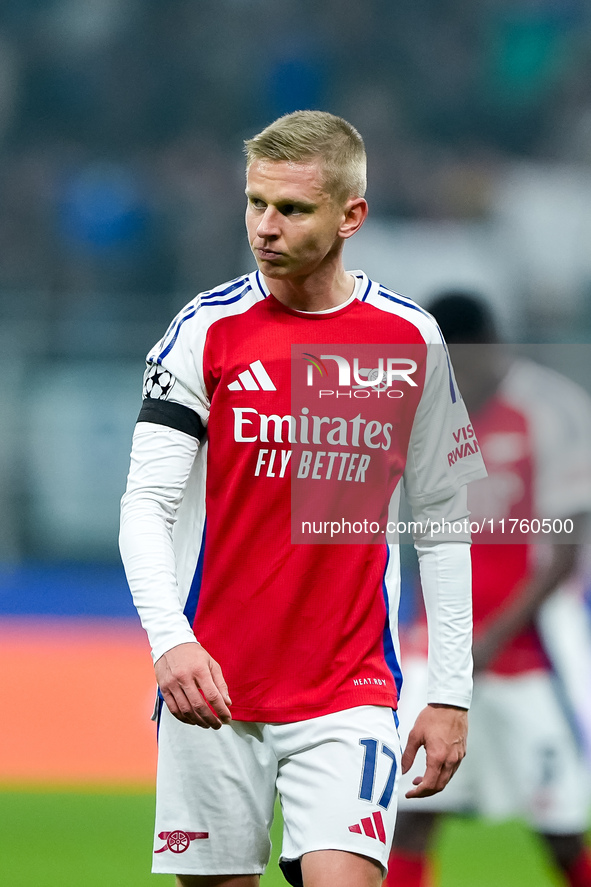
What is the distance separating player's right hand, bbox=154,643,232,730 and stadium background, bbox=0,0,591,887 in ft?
13.1

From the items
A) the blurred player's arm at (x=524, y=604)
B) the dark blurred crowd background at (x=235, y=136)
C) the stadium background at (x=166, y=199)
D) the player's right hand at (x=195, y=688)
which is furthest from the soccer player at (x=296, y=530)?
the dark blurred crowd background at (x=235, y=136)

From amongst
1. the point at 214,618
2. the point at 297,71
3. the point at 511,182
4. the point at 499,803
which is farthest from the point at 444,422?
the point at 297,71

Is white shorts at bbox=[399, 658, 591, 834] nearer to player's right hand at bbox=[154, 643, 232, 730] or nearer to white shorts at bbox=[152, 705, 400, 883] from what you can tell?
white shorts at bbox=[152, 705, 400, 883]

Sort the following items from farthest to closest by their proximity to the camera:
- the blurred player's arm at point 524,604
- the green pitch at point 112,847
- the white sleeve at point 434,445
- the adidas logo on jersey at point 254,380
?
the green pitch at point 112,847
the blurred player's arm at point 524,604
the white sleeve at point 434,445
the adidas logo on jersey at point 254,380

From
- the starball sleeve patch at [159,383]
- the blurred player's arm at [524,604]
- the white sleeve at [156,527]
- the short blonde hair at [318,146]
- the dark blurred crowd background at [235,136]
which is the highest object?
the dark blurred crowd background at [235,136]

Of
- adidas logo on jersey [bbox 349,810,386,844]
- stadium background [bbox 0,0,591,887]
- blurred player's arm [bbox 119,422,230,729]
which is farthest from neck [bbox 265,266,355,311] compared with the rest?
stadium background [bbox 0,0,591,887]

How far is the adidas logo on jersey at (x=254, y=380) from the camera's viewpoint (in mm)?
2354

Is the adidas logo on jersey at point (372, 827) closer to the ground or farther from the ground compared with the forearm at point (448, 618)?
closer to the ground

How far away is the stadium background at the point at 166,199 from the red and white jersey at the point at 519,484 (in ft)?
8.88

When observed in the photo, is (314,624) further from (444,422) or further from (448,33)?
(448,33)

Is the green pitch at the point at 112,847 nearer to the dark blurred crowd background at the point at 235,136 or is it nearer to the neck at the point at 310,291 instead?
the neck at the point at 310,291

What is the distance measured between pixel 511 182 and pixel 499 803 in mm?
8954

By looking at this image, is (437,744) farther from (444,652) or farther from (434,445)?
(434,445)

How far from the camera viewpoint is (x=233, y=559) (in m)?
2.39
